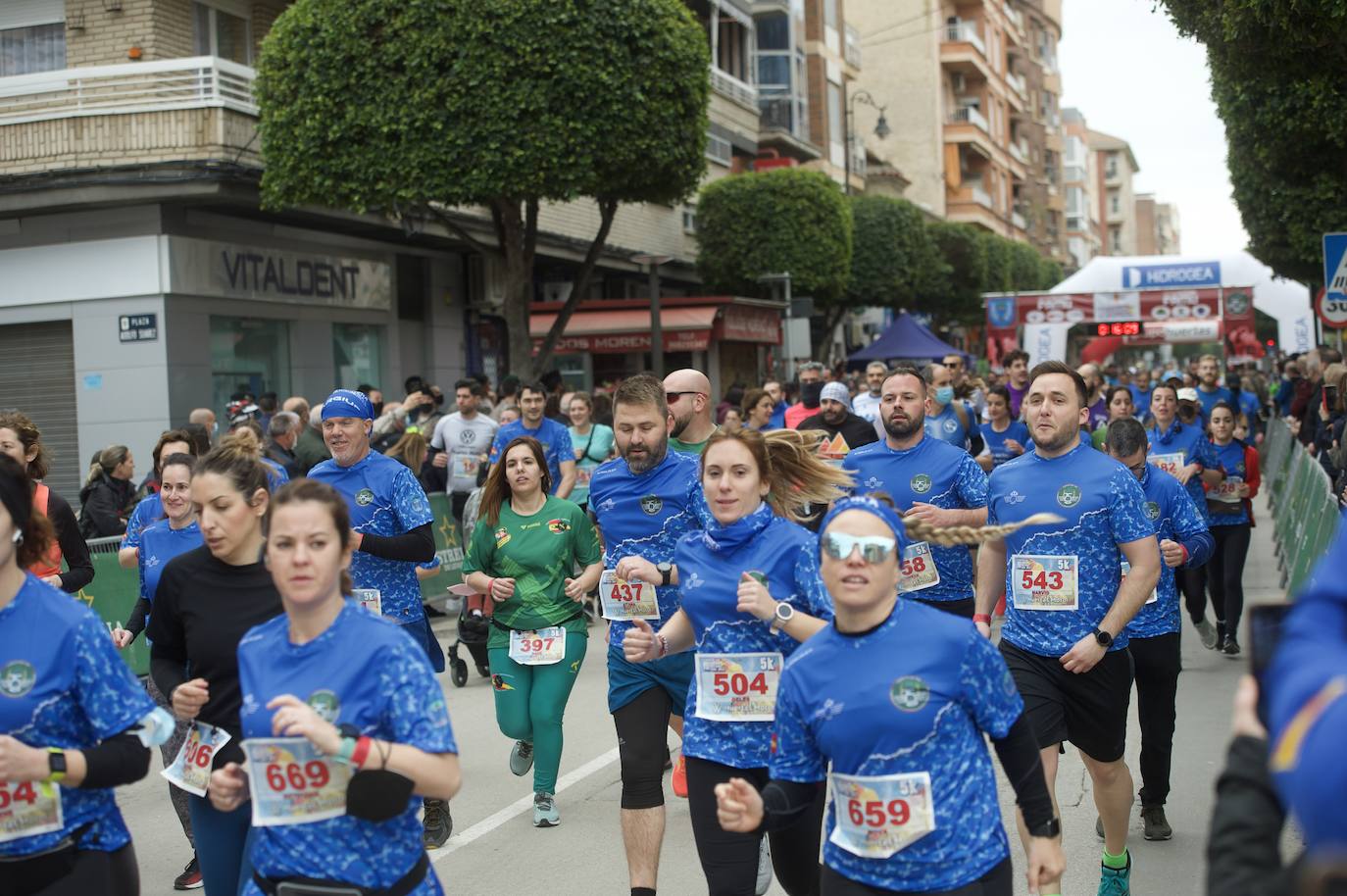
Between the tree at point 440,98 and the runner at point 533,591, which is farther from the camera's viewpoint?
the tree at point 440,98

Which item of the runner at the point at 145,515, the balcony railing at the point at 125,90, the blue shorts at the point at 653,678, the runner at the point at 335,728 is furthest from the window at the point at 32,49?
the runner at the point at 335,728

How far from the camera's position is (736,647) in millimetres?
4867

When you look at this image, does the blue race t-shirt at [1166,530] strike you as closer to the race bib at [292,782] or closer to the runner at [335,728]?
the runner at [335,728]

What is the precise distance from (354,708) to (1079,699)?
10.8ft

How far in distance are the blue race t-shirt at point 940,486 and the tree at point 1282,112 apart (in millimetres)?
4756

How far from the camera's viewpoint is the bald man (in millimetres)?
7152

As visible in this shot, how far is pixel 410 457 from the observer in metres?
11.3

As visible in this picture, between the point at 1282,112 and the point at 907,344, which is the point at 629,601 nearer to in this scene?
the point at 1282,112

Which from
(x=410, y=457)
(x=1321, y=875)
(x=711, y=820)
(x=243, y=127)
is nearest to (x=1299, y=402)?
(x=410, y=457)

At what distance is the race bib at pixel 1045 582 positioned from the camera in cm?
573

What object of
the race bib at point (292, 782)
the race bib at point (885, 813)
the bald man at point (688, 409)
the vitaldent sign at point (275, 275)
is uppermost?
the vitaldent sign at point (275, 275)

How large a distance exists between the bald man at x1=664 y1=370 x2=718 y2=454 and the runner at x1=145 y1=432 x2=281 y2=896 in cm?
283

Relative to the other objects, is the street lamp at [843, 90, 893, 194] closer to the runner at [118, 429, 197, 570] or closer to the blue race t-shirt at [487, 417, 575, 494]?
the blue race t-shirt at [487, 417, 575, 494]

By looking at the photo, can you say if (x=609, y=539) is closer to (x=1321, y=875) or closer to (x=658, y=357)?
(x=1321, y=875)
